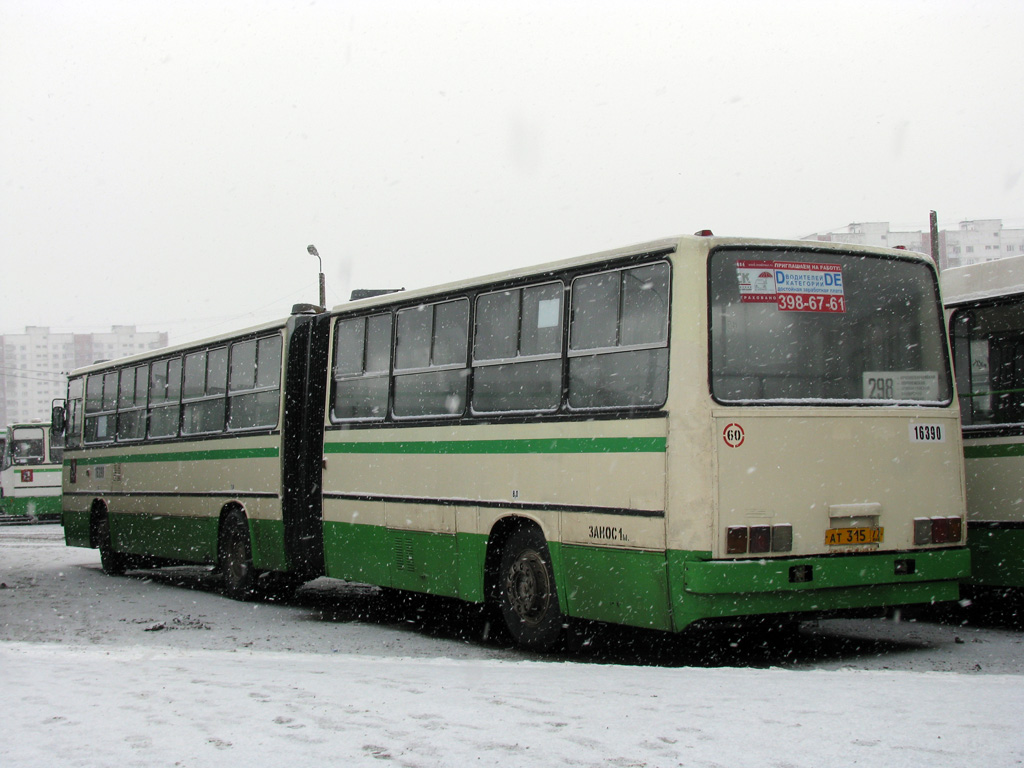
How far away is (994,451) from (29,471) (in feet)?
101

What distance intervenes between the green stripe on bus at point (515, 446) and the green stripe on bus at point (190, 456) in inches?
61.9

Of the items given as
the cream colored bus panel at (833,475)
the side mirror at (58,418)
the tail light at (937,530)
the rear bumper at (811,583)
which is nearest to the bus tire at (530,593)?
the rear bumper at (811,583)

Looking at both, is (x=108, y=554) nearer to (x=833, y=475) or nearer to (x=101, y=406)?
(x=101, y=406)

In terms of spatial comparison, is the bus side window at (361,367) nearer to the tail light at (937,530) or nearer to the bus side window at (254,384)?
the bus side window at (254,384)

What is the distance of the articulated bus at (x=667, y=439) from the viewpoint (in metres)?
8.27

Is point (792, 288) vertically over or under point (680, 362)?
over

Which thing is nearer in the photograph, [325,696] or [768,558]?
[325,696]

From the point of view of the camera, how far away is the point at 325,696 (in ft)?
21.1

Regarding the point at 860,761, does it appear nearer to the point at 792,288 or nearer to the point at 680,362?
the point at 680,362

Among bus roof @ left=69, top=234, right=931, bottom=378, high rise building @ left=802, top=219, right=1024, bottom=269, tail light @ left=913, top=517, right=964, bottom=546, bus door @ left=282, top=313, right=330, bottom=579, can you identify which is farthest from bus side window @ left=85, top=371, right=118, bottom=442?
high rise building @ left=802, top=219, right=1024, bottom=269

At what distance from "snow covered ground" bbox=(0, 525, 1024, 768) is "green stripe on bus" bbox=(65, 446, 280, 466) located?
12.3 feet

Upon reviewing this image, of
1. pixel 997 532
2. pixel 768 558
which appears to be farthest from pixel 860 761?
pixel 997 532

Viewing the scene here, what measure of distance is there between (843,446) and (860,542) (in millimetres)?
687

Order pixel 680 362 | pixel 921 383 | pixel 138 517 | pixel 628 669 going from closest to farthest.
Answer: pixel 628 669 → pixel 680 362 → pixel 921 383 → pixel 138 517
